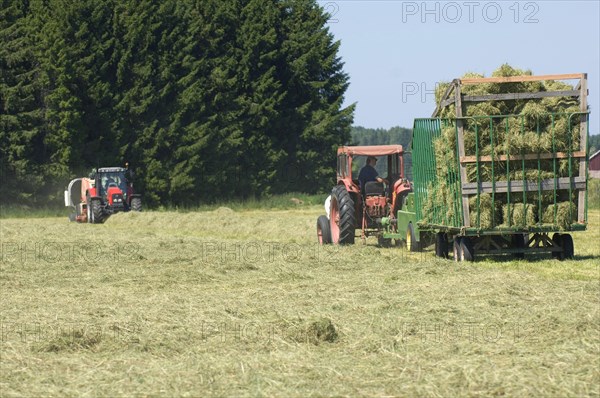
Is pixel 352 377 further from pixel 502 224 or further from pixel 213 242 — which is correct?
pixel 213 242

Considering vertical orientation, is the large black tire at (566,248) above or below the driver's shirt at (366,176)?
below

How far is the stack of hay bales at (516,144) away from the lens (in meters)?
16.0

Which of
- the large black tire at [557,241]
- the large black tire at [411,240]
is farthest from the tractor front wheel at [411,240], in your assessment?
the large black tire at [557,241]

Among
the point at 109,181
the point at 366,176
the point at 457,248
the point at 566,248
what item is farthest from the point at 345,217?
the point at 109,181

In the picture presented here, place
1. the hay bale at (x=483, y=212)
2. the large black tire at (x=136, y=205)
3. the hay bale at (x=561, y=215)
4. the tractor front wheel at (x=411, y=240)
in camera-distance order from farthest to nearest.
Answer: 1. the large black tire at (x=136, y=205)
2. the tractor front wheel at (x=411, y=240)
3. the hay bale at (x=561, y=215)
4. the hay bale at (x=483, y=212)

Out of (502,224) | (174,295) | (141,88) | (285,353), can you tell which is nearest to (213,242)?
(502,224)

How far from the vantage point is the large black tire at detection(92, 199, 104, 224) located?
113 ft

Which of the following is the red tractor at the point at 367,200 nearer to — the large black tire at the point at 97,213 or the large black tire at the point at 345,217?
the large black tire at the point at 345,217

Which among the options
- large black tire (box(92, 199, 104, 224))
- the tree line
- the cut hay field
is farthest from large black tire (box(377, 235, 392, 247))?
the tree line

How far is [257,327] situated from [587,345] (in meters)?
3.06

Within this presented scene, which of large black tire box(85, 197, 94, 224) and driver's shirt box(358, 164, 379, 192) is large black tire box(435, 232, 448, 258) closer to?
driver's shirt box(358, 164, 379, 192)

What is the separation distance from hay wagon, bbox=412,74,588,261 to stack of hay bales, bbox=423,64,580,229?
0.6 inches

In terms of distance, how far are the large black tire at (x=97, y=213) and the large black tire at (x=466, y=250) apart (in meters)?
19.7

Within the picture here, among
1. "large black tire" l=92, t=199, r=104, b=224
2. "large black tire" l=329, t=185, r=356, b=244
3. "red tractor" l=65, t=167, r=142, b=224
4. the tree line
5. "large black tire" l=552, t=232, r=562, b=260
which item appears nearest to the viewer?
"large black tire" l=552, t=232, r=562, b=260
